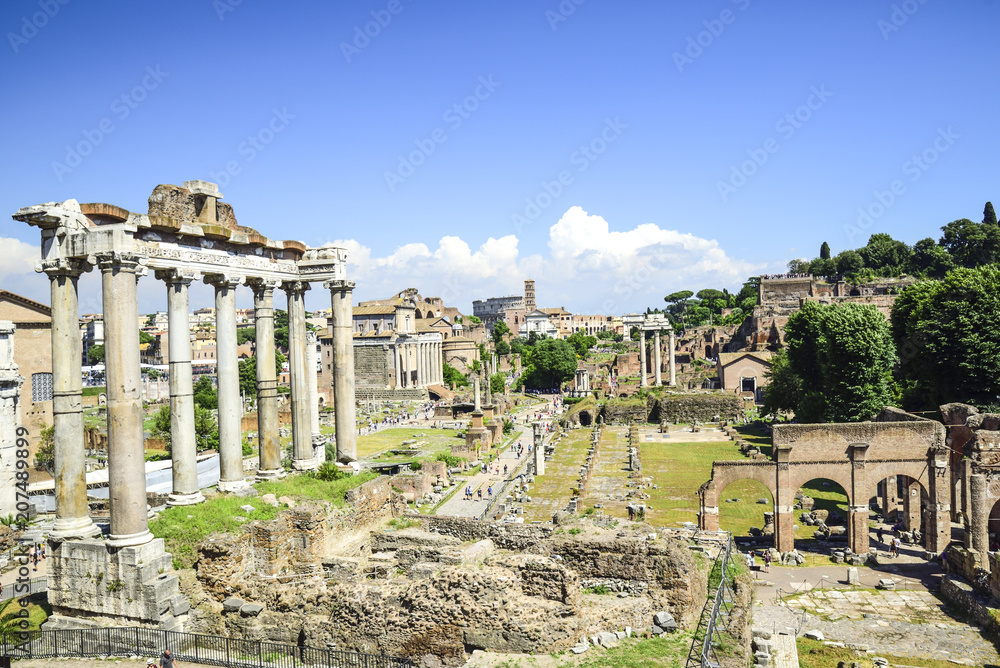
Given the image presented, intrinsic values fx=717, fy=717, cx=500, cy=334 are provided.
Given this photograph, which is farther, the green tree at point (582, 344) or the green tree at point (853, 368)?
the green tree at point (582, 344)

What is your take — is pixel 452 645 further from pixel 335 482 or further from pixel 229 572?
pixel 335 482

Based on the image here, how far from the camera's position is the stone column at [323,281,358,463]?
2189 centimetres

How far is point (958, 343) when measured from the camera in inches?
1416

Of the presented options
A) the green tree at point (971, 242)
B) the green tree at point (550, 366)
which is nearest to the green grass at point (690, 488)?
the green tree at point (550, 366)

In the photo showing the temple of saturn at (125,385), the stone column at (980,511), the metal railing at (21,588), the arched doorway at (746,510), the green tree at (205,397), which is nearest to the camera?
the temple of saturn at (125,385)

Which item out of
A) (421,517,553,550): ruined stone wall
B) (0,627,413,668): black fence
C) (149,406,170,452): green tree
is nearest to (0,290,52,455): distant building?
(149,406,170,452): green tree

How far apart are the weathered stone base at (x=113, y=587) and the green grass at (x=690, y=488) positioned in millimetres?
22530

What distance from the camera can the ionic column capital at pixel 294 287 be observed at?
71.8 ft

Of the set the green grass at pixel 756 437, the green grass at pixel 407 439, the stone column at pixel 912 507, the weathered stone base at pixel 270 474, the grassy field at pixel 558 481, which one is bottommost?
the grassy field at pixel 558 481

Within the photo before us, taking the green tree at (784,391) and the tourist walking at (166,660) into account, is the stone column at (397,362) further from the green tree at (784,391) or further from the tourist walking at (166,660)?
the tourist walking at (166,660)

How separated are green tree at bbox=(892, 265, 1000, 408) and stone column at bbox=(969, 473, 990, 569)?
40.1ft

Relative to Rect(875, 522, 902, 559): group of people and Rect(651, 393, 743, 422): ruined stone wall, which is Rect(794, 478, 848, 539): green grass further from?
Rect(651, 393, 743, 422): ruined stone wall

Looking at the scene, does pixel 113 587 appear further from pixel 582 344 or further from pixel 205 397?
pixel 582 344

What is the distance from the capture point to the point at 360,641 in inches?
556
